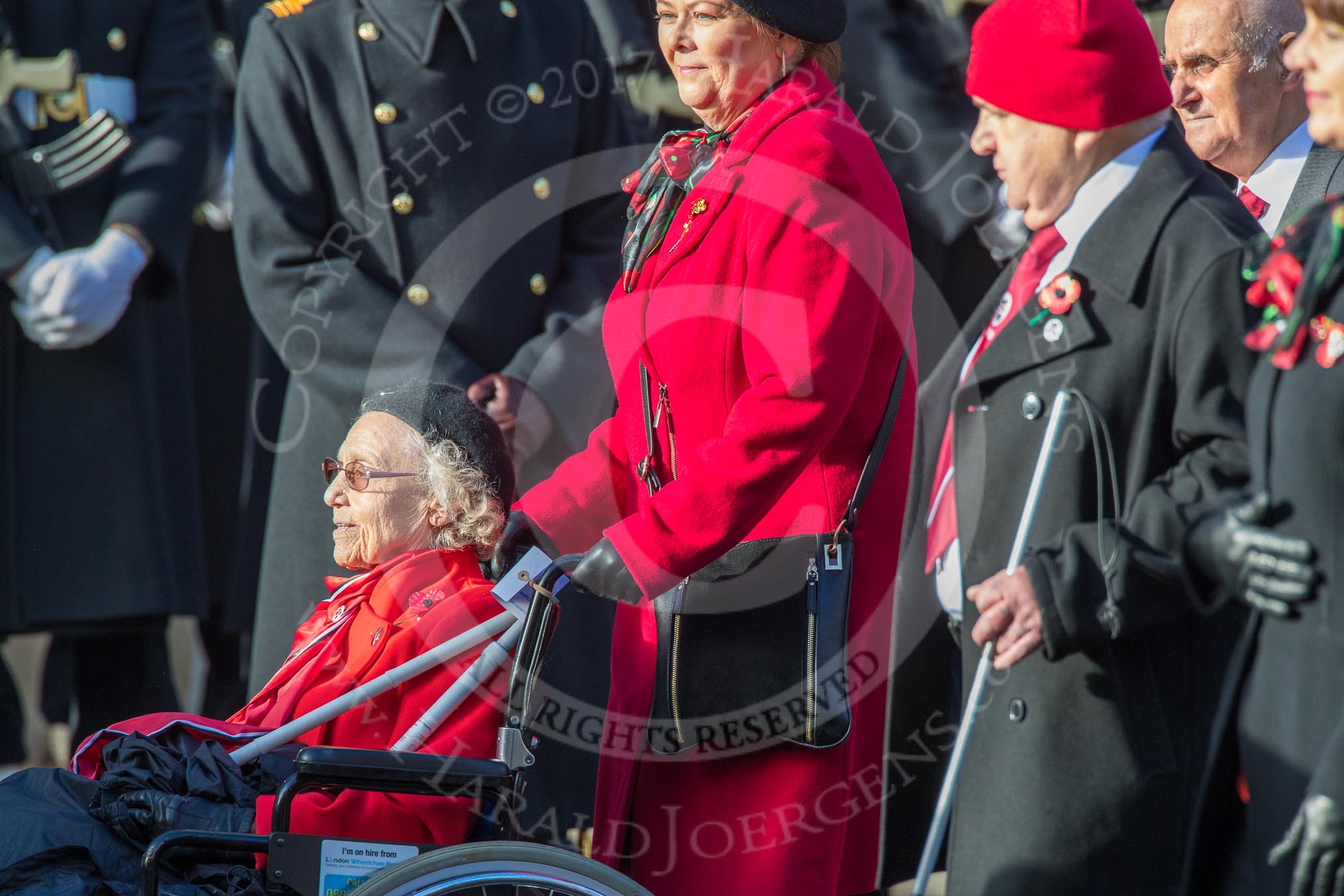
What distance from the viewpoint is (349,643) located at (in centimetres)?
326

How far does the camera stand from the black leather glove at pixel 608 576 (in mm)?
2709

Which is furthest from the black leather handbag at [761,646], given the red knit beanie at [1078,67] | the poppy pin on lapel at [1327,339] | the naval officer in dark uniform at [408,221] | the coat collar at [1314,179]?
the naval officer in dark uniform at [408,221]

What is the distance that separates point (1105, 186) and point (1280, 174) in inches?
36.3

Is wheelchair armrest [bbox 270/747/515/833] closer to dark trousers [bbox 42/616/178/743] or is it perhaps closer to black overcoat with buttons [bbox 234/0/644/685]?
black overcoat with buttons [bbox 234/0/644/685]

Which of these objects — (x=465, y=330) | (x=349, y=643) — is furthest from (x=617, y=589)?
(x=465, y=330)

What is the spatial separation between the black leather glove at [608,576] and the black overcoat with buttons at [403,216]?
1.42m

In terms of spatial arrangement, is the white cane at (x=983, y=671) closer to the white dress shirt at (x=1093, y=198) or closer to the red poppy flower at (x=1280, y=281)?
the white dress shirt at (x=1093, y=198)

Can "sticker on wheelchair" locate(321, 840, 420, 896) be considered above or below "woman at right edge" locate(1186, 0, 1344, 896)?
below

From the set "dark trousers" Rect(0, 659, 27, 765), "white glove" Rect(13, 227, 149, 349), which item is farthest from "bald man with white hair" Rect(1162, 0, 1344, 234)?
"dark trousers" Rect(0, 659, 27, 765)

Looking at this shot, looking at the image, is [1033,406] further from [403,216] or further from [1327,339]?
[403,216]

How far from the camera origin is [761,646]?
9.18 ft

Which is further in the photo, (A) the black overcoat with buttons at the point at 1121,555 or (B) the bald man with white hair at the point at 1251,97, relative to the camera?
(B) the bald man with white hair at the point at 1251,97

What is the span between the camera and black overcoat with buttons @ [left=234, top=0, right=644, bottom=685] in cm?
416

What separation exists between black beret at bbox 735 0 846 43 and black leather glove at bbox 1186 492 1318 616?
1.13m
